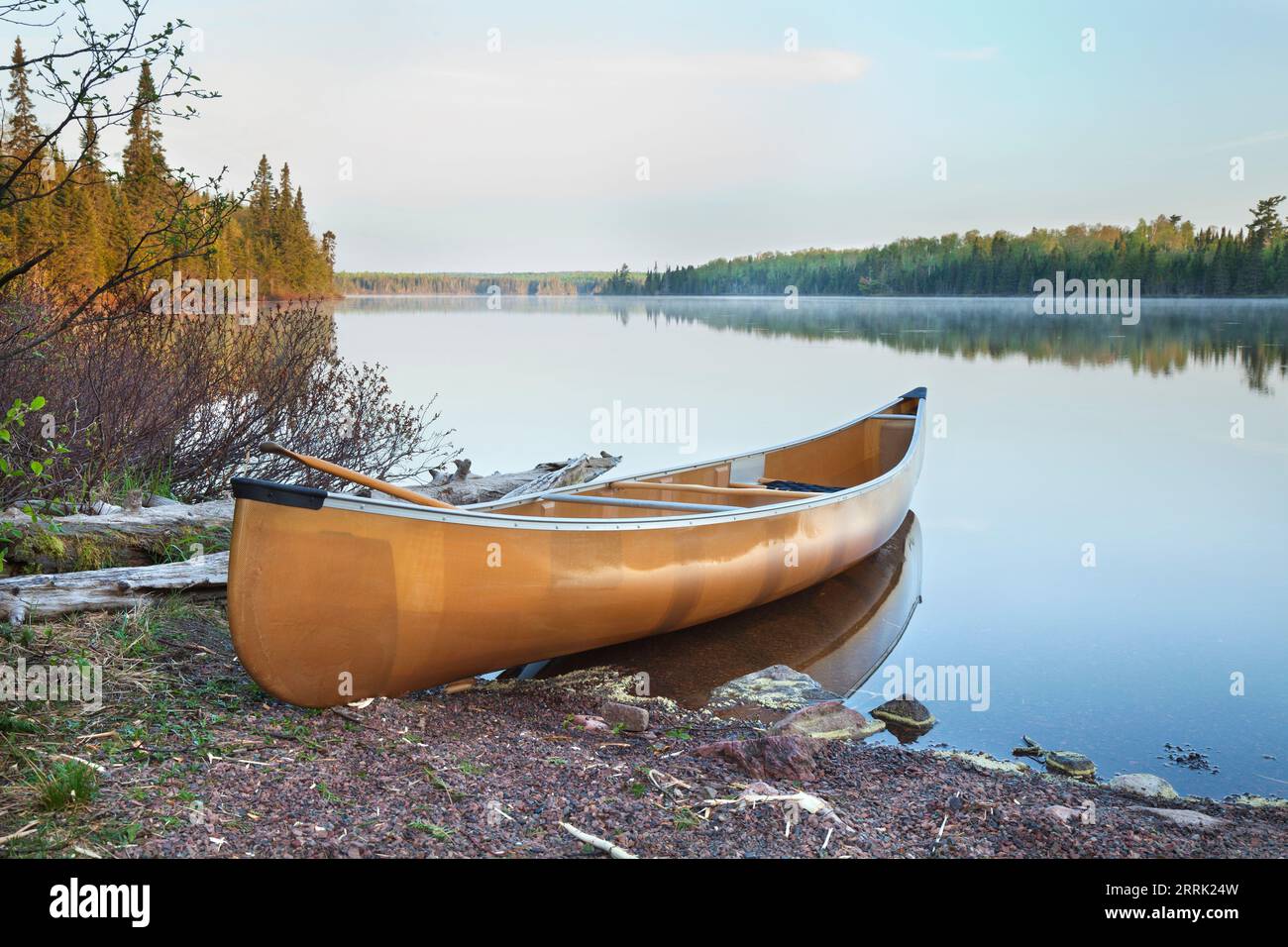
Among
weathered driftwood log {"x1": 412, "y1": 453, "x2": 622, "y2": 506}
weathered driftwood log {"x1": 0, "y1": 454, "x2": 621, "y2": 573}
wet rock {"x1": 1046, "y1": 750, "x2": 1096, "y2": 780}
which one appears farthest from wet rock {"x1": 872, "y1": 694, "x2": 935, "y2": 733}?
weathered driftwood log {"x1": 0, "y1": 454, "x2": 621, "y2": 573}

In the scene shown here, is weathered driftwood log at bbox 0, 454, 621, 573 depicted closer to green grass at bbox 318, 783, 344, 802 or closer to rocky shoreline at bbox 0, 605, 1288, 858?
rocky shoreline at bbox 0, 605, 1288, 858

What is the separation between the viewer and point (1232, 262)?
84.0 meters

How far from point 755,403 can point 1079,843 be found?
21.2 m

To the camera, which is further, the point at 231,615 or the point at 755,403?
the point at 755,403

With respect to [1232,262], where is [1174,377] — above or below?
below

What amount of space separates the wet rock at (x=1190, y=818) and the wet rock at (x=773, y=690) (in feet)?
6.50

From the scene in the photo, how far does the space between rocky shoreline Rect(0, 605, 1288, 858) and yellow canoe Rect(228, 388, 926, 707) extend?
28 centimetres
